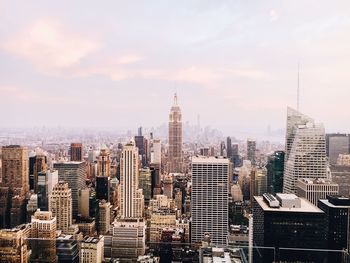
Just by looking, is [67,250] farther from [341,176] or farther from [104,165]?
[341,176]

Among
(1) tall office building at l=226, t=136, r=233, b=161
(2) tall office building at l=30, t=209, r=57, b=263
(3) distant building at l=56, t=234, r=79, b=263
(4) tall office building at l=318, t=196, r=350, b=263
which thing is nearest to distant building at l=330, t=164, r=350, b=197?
(4) tall office building at l=318, t=196, r=350, b=263

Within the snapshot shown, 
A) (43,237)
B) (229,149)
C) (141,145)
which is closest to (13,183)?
(141,145)

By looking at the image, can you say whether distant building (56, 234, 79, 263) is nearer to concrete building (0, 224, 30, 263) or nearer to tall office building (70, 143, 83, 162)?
concrete building (0, 224, 30, 263)

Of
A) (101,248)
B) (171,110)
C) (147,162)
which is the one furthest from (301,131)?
(101,248)

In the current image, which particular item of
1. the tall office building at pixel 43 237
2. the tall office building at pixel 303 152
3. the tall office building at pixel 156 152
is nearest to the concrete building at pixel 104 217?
the tall office building at pixel 43 237

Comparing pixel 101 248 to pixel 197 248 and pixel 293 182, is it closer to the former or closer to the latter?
pixel 197 248

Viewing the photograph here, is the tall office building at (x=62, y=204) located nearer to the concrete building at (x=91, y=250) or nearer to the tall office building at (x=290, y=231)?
the concrete building at (x=91, y=250)
